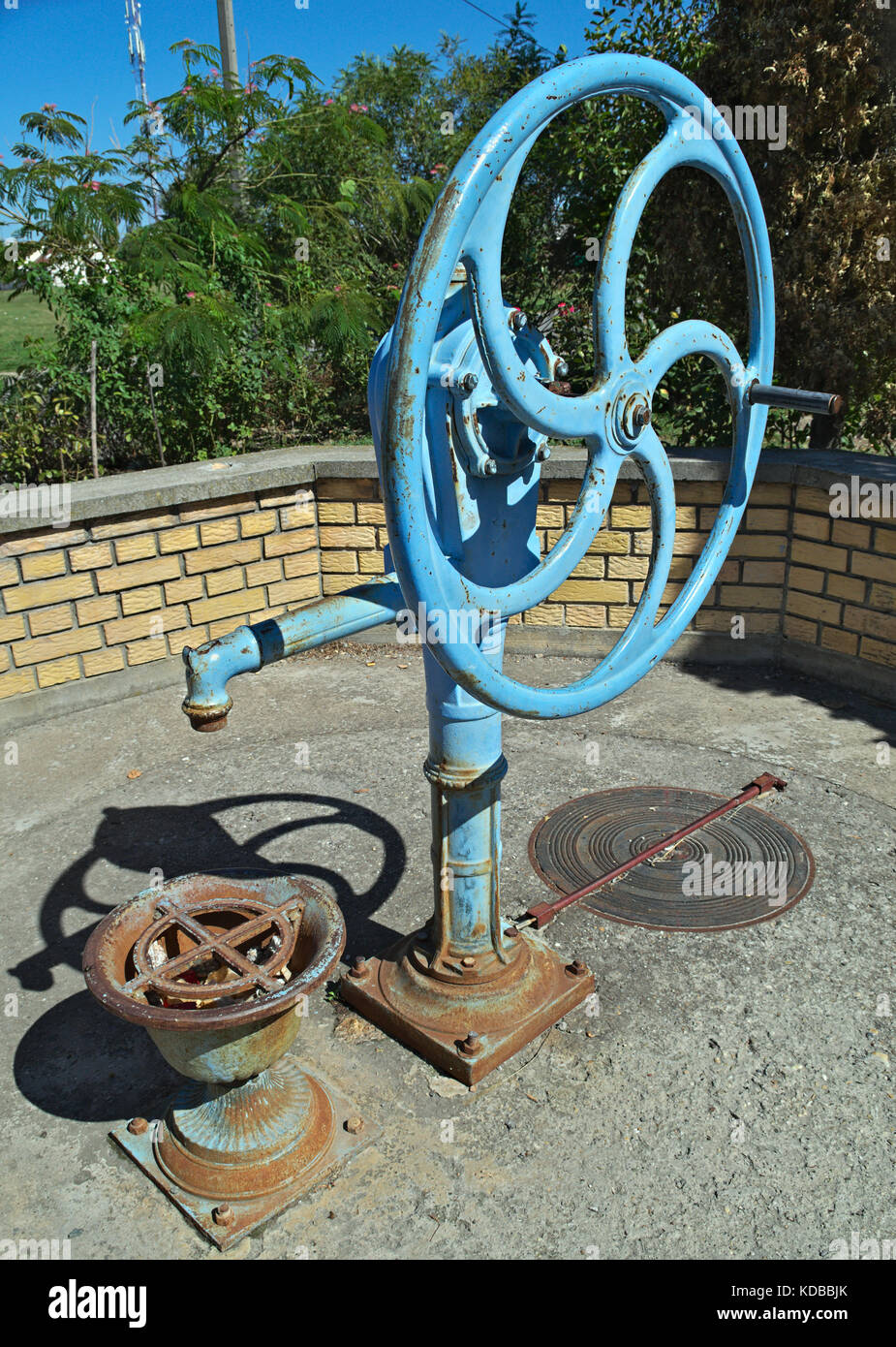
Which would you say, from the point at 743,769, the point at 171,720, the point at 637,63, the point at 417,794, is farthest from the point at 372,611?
the point at 171,720

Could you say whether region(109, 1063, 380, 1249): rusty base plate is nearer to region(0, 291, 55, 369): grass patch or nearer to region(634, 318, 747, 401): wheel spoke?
region(634, 318, 747, 401): wheel spoke

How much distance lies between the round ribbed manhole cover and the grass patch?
10084mm

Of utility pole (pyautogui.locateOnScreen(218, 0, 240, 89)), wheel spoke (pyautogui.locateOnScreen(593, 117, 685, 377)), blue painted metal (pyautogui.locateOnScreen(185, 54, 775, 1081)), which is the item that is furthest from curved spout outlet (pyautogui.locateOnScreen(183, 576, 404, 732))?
utility pole (pyautogui.locateOnScreen(218, 0, 240, 89))

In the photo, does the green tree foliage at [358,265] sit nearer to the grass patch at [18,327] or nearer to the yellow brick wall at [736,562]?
the yellow brick wall at [736,562]

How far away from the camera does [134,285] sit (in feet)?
20.6

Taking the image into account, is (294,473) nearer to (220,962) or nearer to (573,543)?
(220,962)

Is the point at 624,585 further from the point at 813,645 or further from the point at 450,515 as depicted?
the point at 450,515

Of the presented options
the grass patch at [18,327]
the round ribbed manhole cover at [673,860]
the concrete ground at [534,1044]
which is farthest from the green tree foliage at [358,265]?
the grass patch at [18,327]

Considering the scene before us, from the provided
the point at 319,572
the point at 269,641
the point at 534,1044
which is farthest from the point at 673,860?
the point at 319,572

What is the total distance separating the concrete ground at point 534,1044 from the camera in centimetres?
246

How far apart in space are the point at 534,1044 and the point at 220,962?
3.08 ft

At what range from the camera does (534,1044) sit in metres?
3.00

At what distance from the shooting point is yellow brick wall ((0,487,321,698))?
494 cm

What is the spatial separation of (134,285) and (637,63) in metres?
4.89
